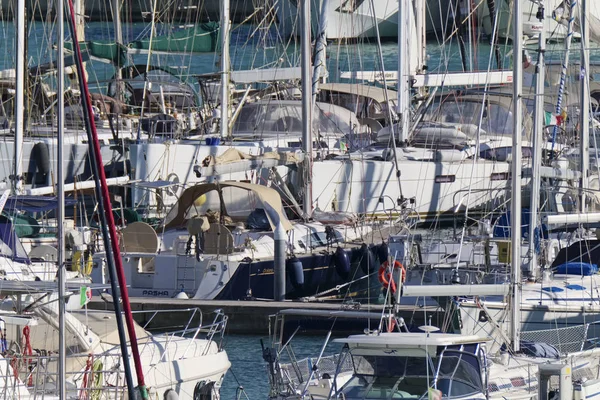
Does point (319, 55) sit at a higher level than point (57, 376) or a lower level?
higher

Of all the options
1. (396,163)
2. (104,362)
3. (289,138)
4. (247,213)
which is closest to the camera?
(104,362)

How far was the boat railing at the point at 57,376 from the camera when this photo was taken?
53.7 ft

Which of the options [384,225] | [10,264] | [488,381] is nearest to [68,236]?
[10,264]

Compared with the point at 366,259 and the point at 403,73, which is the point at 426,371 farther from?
the point at 403,73

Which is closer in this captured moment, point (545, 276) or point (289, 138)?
point (545, 276)

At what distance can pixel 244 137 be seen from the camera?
36.8m

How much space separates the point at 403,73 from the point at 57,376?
20.5 m

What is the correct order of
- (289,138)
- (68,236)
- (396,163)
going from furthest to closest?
(289,138) < (396,163) < (68,236)

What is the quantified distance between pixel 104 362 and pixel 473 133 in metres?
21.8

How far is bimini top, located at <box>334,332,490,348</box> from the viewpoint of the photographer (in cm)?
1588

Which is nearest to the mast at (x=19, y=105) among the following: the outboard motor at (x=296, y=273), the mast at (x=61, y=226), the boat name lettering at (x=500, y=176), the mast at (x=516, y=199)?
the outboard motor at (x=296, y=273)

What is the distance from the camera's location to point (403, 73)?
119 feet

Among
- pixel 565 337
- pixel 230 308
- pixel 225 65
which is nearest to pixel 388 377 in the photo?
pixel 565 337

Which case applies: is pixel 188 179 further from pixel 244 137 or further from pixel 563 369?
pixel 563 369
